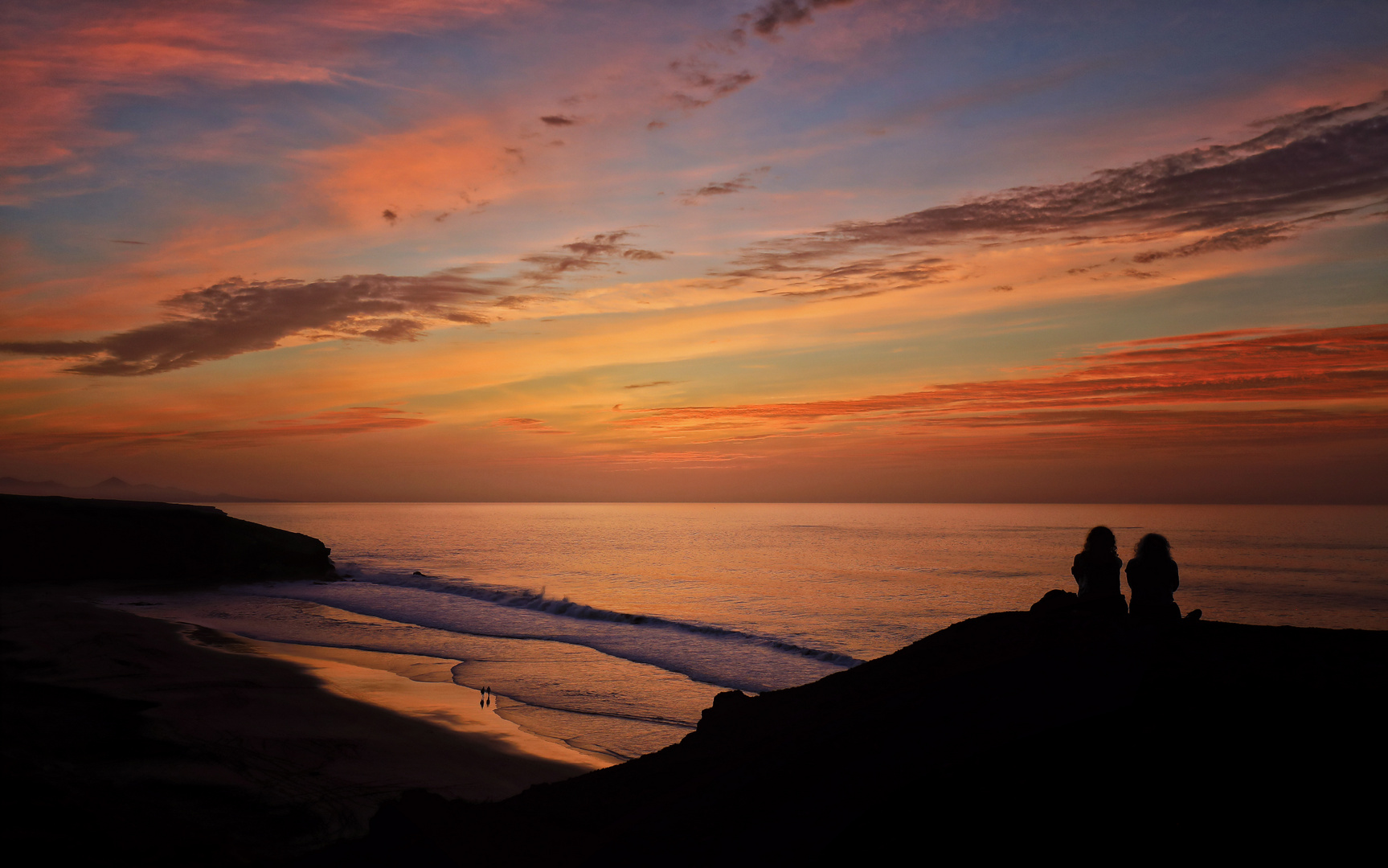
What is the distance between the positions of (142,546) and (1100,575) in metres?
47.0

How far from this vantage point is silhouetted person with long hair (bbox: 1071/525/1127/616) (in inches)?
330

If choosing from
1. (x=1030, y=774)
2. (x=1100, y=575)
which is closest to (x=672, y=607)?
(x=1100, y=575)

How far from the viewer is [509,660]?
2222 centimetres

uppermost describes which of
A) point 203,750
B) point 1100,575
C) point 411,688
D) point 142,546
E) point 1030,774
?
point 1100,575

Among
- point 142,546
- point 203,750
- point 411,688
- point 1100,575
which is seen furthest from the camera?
point 142,546

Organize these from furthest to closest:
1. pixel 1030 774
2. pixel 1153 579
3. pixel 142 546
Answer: pixel 142 546 < pixel 1153 579 < pixel 1030 774

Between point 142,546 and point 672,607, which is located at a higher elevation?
A: point 142,546

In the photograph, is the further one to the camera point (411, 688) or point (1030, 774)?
point (411, 688)

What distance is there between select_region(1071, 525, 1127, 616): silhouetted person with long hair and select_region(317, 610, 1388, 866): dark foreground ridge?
34cm

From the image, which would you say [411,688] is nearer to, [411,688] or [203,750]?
[411,688]

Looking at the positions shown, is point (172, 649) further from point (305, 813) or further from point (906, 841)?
point (906, 841)

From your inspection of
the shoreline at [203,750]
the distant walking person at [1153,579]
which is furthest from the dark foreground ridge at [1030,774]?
the shoreline at [203,750]

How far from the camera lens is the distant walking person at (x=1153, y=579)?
27.1 ft

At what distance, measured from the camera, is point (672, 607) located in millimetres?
34688
